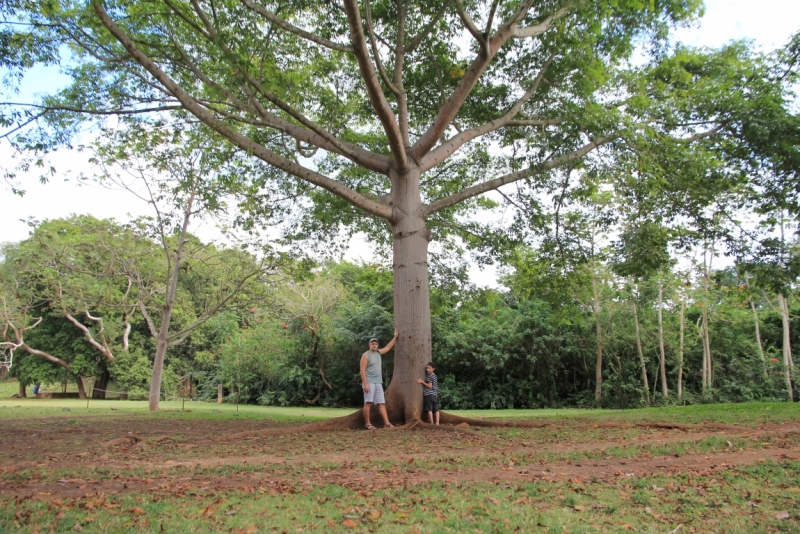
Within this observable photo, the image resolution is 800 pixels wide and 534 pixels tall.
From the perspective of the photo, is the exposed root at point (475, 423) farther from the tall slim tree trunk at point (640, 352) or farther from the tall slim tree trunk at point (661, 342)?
the tall slim tree trunk at point (640, 352)

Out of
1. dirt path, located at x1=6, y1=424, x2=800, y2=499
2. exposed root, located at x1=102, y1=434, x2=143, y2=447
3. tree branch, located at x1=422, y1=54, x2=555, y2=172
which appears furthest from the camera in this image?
tree branch, located at x1=422, y1=54, x2=555, y2=172

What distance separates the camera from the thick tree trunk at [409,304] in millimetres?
9984

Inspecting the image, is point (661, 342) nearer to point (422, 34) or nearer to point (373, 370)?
point (373, 370)

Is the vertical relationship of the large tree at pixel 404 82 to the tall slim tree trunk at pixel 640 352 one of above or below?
above

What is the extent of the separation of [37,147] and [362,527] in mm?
9469

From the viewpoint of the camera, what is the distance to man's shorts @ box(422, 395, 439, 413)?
9.90m

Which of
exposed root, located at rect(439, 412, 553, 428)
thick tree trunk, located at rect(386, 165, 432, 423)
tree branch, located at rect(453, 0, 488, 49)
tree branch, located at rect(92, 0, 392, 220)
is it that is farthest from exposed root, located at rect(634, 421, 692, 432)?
tree branch, located at rect(453, 0, 488, 49)

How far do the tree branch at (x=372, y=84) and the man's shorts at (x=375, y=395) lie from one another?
411 centimetres

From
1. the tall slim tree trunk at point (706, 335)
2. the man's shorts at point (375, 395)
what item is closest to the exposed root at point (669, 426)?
the man's shorts at point (375, 395)

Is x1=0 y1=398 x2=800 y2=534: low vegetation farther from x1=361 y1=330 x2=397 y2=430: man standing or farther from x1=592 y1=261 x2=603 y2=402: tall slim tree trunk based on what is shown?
x1=592 y1=261 x2=603 y2=402: tall slim tree trunk

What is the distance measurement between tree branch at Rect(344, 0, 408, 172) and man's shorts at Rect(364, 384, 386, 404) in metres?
4.11

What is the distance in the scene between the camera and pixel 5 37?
8609 mm

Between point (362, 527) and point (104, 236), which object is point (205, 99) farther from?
point (362, 527)

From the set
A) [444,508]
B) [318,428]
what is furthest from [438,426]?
[444,508]
